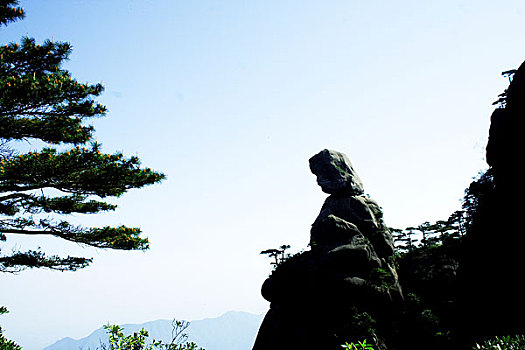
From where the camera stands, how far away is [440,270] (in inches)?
1195

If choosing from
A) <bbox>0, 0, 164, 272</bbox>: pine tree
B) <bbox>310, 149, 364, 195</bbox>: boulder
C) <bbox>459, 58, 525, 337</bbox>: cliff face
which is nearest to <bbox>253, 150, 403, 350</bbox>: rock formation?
<bbox>310, 149, 364, 195</bbox>: boulder

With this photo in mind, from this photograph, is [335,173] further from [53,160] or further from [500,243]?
[53,160]

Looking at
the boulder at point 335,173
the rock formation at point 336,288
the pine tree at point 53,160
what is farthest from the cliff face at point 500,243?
the pine tree at point 53,160

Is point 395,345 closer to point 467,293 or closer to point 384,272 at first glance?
point 384,272

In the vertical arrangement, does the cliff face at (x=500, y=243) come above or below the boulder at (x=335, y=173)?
below

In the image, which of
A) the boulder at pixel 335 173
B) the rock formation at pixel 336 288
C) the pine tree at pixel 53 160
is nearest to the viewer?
the pine tree at pixel 53 160

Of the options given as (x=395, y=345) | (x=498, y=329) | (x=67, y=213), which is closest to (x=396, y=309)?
(x=395, y=345)

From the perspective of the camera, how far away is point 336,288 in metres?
27.0

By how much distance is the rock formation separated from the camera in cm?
2627

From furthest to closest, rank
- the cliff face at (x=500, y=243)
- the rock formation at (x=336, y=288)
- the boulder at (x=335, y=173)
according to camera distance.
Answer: the boulder at (x=335, y=173), the rock formation at (x=336, y=288), the cliff face at (x=500, y=243)

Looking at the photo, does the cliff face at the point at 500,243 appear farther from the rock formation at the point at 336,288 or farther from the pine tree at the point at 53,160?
the pine tree at the point at 53,160

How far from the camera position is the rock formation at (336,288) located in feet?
86.2

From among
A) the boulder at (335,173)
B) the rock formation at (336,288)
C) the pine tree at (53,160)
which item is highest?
the boulder at (335,173)

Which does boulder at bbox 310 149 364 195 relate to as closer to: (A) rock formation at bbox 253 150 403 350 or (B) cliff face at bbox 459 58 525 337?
(A) rock formation at bbox 253 150 403 350
